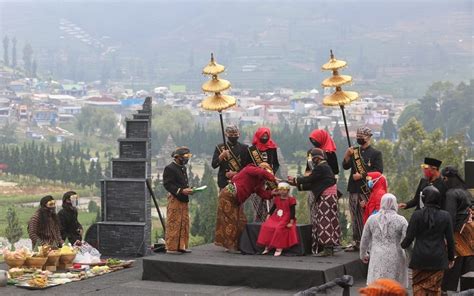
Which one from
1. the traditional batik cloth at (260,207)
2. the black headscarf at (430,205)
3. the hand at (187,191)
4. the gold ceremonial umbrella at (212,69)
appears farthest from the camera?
the gold ceremonial umbrella at (212,69)

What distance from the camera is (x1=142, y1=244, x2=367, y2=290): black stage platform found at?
36.1 feet

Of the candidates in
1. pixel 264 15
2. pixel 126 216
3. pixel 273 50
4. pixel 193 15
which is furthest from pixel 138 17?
pixel 126 216

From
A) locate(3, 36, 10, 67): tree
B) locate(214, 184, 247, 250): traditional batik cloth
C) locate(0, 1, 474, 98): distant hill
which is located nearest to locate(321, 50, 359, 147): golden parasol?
locate(214, 184, 247, 250): traditional batik cloth

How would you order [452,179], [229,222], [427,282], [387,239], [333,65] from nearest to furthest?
[427,282]
[387,239]
[452,179]
[229,222]
[333,65]

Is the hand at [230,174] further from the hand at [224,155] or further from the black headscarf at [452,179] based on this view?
the black headscarf at [452,179]

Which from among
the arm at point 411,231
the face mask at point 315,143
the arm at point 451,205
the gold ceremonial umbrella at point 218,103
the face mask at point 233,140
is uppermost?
the gold ceremonial umbrella at point 218,103

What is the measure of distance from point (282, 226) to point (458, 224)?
2190 millimetres

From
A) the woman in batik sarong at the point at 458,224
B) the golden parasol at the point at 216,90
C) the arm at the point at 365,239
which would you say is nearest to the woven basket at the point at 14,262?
the golden parasol at the point at 216,90

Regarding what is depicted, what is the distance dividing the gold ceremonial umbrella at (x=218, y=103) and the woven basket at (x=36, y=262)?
2.62 metres

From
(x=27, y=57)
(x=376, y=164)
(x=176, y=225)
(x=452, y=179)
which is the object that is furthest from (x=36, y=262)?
(x=27, y=57)

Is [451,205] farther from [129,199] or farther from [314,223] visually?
[129,199]

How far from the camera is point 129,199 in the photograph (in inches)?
572

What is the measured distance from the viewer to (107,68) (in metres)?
Result: 118

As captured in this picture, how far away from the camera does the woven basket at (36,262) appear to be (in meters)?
12.4
